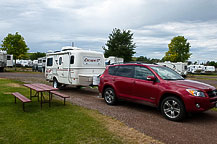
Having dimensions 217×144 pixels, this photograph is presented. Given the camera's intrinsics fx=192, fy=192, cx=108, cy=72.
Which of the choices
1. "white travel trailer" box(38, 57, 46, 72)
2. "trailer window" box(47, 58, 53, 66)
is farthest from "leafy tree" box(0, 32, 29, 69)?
"trailer window" box(47, 58, 53, 66)

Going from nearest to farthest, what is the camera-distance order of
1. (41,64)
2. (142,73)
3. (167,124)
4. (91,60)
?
1. (167,124)
2. (142,73)
3. (91,60)
4. (41,64)

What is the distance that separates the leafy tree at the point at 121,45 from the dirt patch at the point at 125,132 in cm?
3504

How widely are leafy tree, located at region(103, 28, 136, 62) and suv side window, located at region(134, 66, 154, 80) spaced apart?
33.3 m

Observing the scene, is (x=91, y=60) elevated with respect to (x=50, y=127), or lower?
elevated

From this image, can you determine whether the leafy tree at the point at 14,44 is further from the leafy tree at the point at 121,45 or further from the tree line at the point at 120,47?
the leafy tree at the point at 121,45

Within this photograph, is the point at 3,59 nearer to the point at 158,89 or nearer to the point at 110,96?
the point at 110,96

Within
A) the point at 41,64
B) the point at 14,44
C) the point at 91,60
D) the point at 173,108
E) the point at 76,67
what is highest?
the point at 14,44

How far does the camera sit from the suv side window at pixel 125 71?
7507 millimetres

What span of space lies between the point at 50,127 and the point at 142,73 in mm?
3729

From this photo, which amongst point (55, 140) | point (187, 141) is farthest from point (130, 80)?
point (55, 140)

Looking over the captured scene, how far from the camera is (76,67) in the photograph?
10.7 meters

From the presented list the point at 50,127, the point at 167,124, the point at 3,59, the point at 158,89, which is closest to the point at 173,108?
the point at 167,124

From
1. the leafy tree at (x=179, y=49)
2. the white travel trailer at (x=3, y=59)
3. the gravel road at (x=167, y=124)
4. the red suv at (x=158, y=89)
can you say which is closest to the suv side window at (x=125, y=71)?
the red suv at (x=158, y=89)

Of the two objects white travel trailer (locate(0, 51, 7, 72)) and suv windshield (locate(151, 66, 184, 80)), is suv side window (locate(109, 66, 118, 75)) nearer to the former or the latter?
suv windshield (locate(151, 66, 184, 80))
